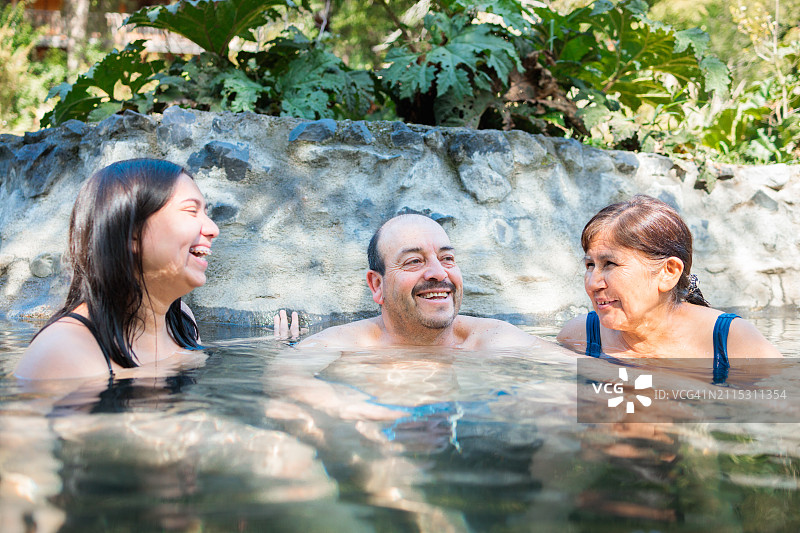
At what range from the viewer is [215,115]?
499 cm

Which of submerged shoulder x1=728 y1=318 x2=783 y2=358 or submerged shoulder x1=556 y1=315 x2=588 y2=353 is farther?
submerged shoulder x1=556 y1=315 x2=588 y2=353

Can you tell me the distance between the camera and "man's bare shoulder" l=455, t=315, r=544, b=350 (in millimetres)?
3139

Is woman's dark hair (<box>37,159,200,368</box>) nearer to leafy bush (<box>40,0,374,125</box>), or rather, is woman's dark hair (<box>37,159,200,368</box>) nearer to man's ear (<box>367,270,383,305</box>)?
man's ear (<box>367,270,383,305</box>)

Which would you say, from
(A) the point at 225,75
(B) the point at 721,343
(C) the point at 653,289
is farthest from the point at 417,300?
(A) the point at 225,75

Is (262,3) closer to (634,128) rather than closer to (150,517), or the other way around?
(634,128)

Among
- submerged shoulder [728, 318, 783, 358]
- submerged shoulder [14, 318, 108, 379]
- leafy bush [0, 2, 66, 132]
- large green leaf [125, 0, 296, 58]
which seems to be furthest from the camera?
leafy bush [0, 2, 66, 132]

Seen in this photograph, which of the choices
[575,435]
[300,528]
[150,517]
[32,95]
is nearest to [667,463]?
[575,435]

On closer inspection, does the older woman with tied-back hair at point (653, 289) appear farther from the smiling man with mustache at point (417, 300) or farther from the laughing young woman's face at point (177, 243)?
the laughing young woman's face at point (177, 243)

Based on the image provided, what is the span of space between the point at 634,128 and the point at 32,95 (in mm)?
12001

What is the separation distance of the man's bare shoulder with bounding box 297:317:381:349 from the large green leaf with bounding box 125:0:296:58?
3114 millimetres

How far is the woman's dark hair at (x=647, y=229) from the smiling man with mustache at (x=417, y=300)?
0.63 m

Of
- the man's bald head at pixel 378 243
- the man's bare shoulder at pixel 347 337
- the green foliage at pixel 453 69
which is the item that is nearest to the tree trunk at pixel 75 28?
the green foliage at pixel 453 69

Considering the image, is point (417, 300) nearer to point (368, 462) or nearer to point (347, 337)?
point (347, 337)

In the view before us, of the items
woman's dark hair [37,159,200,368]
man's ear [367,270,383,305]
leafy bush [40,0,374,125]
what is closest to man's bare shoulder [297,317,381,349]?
man's ear [367,270,383,305]
